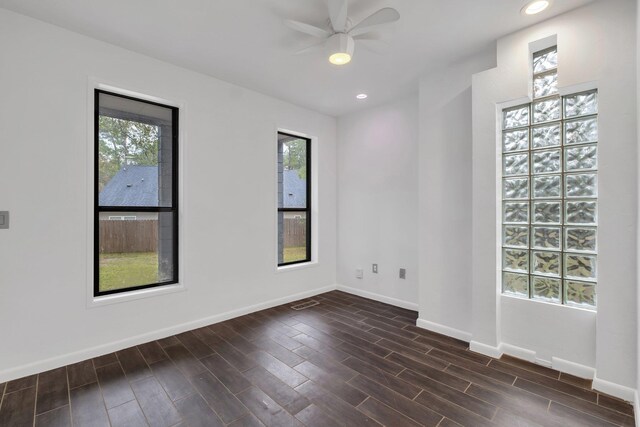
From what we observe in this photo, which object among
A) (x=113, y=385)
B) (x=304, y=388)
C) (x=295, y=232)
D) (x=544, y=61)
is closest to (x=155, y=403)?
(x=113, y=385)

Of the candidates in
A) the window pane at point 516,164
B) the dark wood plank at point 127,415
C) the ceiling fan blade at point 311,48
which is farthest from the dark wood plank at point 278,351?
the ceiling fan blade at point 311,48

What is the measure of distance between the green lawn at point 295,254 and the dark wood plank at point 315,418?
2448mm

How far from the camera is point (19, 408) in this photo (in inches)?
74.7

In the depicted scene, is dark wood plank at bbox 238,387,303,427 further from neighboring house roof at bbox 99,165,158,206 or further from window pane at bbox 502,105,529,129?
window pane at bbox 502,105,529,129

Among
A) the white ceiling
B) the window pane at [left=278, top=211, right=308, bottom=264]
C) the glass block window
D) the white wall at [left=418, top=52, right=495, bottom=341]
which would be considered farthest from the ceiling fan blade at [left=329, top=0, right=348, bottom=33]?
the window pane at [left=278, top=211, right=308, bottom=264]

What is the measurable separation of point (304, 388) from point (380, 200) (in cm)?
263

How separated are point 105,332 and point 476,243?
3379 millimetres

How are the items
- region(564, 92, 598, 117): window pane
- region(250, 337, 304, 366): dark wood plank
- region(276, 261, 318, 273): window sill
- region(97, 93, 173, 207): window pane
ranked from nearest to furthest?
region(564, 92, 598, 117): window pane, region(250, 337, 304, 366): dark wood plank, region(97, 93, 173, 207): window pane, region(276, 261, 318, 273): window sill

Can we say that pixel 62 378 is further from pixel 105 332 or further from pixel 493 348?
pixel 493 348

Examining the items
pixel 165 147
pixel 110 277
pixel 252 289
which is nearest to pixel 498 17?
pixel 165 147

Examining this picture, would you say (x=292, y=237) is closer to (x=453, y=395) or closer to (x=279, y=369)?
(x=279, y=369)

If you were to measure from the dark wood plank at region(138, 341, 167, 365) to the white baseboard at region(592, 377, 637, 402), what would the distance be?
3292mm

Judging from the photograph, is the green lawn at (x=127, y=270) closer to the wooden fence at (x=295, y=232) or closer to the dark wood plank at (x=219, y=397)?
the dark wood plank at (x=219, y=397)

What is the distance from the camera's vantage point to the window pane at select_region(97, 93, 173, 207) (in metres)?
2.75
